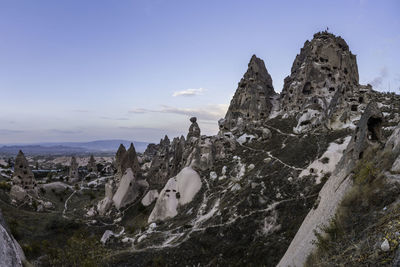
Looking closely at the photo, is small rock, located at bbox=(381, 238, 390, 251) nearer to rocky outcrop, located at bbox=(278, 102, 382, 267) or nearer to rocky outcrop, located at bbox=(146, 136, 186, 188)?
rocky outcrop, located at bbox=(278, 102, 382, 267)

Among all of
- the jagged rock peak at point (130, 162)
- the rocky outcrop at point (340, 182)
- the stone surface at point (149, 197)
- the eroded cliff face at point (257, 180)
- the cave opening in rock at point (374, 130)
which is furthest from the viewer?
the jagged rock peak at point (130, 162)

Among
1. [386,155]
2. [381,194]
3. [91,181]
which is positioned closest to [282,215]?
[386,155]

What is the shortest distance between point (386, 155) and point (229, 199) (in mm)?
18235

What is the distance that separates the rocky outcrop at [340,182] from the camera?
34.3ft

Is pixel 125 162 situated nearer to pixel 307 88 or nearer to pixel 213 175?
pixel 213 175

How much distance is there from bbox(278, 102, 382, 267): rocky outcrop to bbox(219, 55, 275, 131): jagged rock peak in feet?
145

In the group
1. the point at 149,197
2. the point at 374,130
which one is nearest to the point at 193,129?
the point at 149,197

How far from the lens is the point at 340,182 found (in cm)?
1162

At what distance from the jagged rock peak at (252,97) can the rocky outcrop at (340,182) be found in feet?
145

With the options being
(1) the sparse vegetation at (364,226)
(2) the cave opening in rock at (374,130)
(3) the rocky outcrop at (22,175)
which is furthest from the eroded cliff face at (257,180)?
(3) the rocky outcrop at (22,175)

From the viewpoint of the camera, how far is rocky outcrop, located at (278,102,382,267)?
412 inches

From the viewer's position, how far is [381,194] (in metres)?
7.14

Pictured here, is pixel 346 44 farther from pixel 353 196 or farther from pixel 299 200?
pixel 353 196

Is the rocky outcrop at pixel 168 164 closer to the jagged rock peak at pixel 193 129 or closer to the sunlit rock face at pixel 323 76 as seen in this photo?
the jagged rock peak at pixel 193 129
